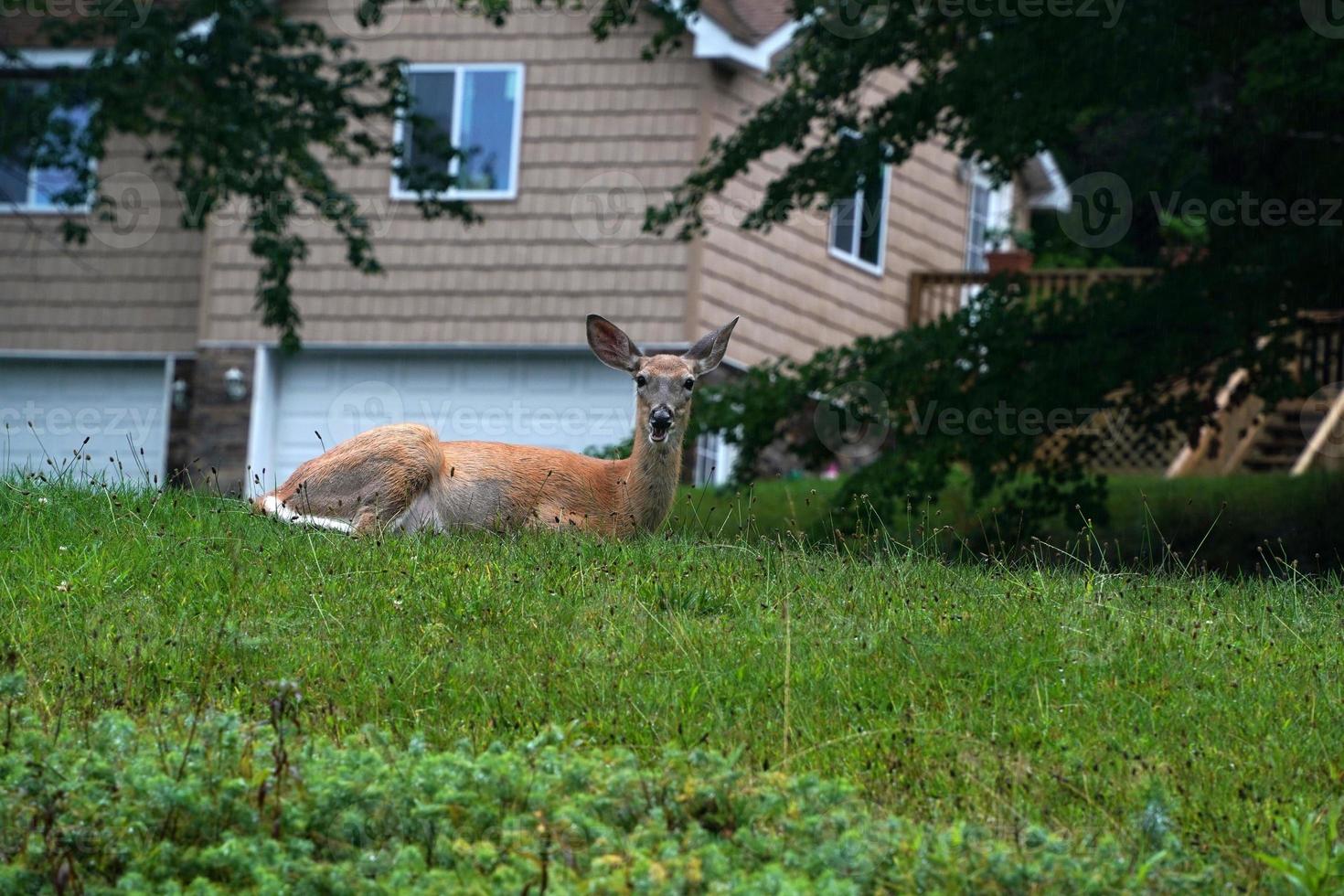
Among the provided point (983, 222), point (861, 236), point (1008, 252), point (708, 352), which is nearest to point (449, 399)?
point (861, 236)

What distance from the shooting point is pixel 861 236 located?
26641 mm

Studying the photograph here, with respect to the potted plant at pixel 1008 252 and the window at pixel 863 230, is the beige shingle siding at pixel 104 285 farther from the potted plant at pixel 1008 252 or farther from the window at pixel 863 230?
the potted plant at pixel 1008 252

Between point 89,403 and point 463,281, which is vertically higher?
point 463,281

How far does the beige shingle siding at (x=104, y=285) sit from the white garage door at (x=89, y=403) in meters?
0.38

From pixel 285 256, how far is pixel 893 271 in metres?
10.6

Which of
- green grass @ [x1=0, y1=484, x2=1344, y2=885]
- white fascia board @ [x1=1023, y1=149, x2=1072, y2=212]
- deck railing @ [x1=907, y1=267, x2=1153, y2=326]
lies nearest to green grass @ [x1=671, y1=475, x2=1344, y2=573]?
deck railing @ [x1=907, y1=267, x2=1153, y2=326]

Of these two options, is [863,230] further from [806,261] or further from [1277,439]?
[1277,439]

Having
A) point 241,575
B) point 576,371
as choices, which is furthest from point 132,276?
point 241,575

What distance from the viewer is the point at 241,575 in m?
8.70

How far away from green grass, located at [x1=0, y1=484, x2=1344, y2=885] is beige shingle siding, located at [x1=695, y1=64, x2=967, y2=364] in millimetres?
13035

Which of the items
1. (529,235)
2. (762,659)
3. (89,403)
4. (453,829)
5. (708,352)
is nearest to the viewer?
(453,829)

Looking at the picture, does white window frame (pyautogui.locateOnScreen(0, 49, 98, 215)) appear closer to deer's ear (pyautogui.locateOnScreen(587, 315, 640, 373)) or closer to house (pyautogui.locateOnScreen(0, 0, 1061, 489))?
house (pyautogui.locateOnScreen(0, 0, 1061, 489))

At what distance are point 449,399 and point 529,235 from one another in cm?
217

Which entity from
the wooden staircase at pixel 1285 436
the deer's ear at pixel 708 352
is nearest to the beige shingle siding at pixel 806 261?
the wooden staircase at pixel 1285 436
